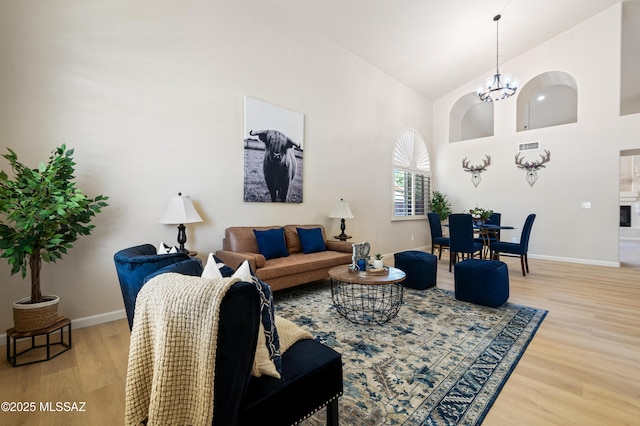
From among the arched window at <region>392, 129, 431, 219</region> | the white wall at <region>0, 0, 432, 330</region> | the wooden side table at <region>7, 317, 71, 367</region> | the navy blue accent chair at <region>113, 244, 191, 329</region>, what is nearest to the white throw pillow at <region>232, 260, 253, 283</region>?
the navy blue accent chair at <region>113, 244, 191, 329</region>

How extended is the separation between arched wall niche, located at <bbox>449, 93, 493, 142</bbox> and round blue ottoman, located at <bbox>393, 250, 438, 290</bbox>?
16.0 feet

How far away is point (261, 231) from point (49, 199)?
2.08 metres

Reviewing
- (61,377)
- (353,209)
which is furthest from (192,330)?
(353,209)

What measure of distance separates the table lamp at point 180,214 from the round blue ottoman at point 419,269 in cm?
278

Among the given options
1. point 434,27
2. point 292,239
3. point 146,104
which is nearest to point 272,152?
point 292,239

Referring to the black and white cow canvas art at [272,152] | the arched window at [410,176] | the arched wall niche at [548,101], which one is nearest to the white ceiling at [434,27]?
the arched wall niche at [548,101]

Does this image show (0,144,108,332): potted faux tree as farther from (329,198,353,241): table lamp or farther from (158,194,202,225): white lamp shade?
(329,198,353,241): table lamp

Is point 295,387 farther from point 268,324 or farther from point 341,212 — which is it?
point 341,212

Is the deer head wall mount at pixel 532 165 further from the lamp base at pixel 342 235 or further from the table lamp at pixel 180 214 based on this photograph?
the table lamp at pixel 180 214

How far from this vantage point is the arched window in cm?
658

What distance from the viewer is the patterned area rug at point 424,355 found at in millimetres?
1586

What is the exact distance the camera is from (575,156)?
18.6 feet

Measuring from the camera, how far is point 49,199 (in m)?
2.18

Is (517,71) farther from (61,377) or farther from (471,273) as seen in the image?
(61,377)
